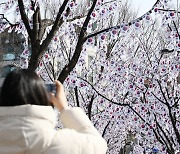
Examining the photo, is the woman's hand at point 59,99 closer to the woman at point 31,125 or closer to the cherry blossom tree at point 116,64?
the woman at point 31,125

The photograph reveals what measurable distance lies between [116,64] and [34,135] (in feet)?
27.5

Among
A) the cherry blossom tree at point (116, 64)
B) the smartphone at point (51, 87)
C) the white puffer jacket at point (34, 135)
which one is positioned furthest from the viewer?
the cherry blossom tree at point (116, 64)

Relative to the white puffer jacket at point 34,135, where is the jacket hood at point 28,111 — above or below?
above

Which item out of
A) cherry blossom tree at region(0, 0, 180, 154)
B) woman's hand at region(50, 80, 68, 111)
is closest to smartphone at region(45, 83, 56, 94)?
woman's hand at region(50, 80, 68, 111)

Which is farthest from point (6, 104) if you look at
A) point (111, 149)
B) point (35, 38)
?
point (111, 149)

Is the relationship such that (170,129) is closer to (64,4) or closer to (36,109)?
(64,4)

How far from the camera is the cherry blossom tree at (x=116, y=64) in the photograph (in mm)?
5609

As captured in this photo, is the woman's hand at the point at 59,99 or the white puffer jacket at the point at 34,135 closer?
the white puffer jacket at the point at 34,135

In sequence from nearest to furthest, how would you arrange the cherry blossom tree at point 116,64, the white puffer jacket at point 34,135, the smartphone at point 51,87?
the white puffer jacket at point 34,135 < the smartphone at point 51,87 < the cherry blossom tree at point 116,64

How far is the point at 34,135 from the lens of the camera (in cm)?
162

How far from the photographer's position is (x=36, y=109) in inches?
63.9

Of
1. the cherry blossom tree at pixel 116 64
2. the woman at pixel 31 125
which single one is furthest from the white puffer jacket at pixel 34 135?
the cherry blossom tree at pixel 116 64

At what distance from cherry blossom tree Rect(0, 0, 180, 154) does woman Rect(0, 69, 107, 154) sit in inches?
129

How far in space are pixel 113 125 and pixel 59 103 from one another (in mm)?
9997
